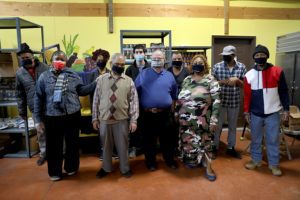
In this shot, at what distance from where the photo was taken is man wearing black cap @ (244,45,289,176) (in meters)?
2.79

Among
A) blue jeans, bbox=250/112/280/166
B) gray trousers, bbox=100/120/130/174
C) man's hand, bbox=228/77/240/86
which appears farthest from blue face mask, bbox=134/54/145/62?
blue jeans, bbox=250/112/280/166

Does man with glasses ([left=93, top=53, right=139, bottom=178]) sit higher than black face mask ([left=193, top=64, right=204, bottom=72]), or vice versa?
black face mask ([left=193, top=64, right=204, bottom=72])

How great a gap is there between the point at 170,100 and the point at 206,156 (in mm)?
854

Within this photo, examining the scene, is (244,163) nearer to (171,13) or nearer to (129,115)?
(129,115)

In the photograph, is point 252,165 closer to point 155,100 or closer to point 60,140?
point 155,100

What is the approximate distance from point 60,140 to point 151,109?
3.89 feet

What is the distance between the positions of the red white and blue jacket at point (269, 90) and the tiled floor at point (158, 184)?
0.85 meters

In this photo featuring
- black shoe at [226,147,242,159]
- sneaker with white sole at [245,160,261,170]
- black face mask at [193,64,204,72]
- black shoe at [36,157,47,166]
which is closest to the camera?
black face mask at [193,64,204,72]

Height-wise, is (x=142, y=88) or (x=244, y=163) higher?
(x=142, y=88)

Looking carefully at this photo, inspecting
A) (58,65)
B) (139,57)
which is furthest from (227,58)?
(58,65)

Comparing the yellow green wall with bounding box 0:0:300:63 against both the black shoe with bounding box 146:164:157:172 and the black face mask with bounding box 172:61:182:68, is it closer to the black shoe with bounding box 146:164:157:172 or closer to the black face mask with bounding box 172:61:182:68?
the black face mask with bounding box 172:61:182:68

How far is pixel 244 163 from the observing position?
3221 millimetres

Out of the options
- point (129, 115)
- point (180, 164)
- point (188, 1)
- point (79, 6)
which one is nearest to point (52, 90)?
point (129, 115)

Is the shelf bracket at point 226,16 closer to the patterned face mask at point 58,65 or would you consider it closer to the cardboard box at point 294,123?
the cardboard box at point 294,123
